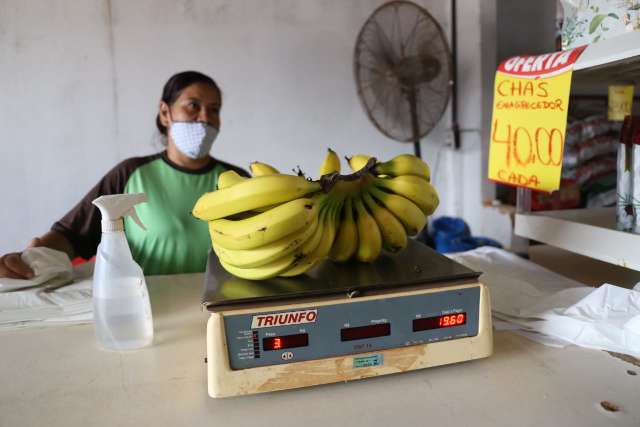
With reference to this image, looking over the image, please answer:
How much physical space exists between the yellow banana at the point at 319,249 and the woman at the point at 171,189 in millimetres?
1042

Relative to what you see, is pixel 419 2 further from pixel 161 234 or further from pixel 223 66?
pixel 161 234

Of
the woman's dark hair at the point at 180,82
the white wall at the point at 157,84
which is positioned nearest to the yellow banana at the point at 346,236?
the woman's dark hair at the point at 180,82

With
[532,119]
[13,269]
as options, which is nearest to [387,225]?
[532,119]

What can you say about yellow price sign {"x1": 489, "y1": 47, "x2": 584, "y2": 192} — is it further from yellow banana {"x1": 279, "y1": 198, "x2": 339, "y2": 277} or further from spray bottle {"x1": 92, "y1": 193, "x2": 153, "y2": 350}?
spray bottle {"x1": 92, "y1": 193, "x2": 153, "y2": 350}

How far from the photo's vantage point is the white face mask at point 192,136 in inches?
69.7

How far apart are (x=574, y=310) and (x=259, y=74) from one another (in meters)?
2.55

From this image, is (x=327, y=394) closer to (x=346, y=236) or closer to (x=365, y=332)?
(x=365, y=332)

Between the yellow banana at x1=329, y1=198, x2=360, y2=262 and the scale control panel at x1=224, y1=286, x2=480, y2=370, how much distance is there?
144 millimetres

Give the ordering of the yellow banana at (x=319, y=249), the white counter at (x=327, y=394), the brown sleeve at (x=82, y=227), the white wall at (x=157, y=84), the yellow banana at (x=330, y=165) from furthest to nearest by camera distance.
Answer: the white wall at (x=157, y=84) → the brown sleeve at (x=82, y=227) → the yellow banana at (x=330, y=165) → the yellow banana at (x=319, y=249) → the white counter at (x=327, y=394)

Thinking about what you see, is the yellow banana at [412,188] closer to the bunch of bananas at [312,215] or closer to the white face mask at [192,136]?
the bunch of bananas at [312,215]

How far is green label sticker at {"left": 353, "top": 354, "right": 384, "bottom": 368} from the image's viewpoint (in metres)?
0.66

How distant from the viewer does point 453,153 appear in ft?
10.9

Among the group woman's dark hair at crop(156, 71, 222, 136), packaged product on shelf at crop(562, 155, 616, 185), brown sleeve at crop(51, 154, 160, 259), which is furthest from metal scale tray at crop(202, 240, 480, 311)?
packaged product on shelf at crop(562, 155, 616, 185)

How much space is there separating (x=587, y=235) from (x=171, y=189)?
1360mm
